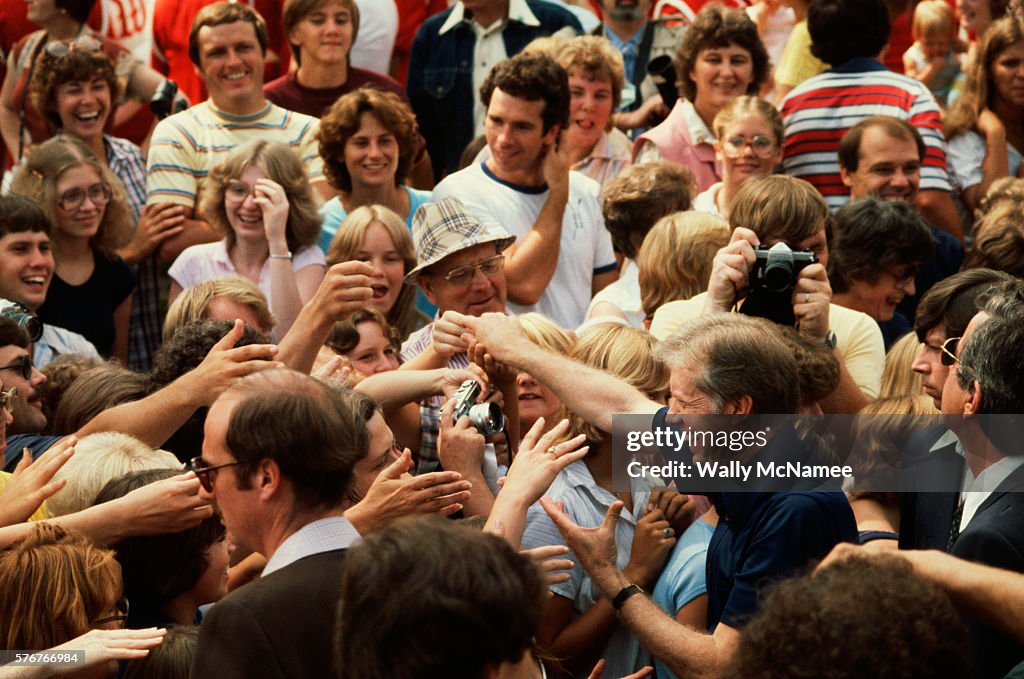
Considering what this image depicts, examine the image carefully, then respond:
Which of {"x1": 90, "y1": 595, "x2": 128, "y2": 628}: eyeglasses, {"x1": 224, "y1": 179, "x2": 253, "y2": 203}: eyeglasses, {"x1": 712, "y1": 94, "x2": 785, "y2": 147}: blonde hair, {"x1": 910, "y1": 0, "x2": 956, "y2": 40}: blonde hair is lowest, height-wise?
{"x1": 90, "y1": 595, "x2": 128, "y2": 628}: eyeglasses

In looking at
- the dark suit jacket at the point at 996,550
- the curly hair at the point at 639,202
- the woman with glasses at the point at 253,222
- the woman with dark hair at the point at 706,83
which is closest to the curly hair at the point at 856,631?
the dark suit jacket at the point at 996,550

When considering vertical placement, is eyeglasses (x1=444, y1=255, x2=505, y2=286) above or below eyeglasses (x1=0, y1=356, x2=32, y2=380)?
above

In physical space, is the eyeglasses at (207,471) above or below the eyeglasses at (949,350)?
above

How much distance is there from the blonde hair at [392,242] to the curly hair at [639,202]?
2.71 feet

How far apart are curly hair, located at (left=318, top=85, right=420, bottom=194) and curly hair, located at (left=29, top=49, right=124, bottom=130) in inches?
47.4

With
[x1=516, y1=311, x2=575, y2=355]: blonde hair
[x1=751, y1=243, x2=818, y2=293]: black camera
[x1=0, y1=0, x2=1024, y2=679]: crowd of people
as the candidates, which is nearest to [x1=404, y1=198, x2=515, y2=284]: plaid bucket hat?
[x1=0, y1=0, x2=1024, y2=679]: crowd of people

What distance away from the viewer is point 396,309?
232 inches

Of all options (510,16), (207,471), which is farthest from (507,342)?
(510,16)

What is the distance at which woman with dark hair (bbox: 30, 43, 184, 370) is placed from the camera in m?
6.45

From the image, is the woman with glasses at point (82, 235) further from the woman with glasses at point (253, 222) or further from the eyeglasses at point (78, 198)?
the woman with glasses at point (253, 222)

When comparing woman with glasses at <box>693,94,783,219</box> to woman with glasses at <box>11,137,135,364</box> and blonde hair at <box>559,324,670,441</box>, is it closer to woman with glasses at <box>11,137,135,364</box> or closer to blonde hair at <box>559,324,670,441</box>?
blonde hair at <box>559,324,670,441</box>

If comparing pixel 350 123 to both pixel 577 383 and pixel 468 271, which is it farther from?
pixel 577 383

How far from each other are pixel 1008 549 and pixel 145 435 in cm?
247

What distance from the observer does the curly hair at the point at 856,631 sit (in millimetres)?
2098
